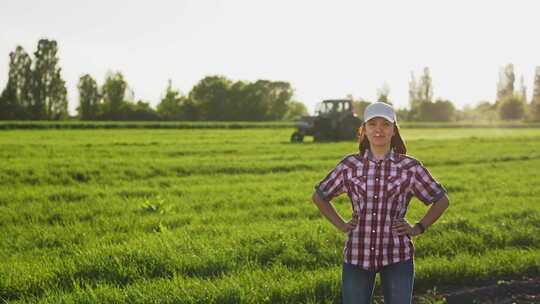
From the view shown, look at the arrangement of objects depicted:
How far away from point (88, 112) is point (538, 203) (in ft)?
245

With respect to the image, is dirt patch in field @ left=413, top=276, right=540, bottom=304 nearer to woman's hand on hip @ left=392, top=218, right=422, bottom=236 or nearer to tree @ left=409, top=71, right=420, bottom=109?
woman's hand on hip @ left=392, top=218, right=422, bottom=236

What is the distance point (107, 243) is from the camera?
6051 mm

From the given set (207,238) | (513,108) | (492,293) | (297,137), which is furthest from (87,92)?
(492,293)

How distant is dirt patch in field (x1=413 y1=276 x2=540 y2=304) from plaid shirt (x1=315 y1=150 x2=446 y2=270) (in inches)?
72.7

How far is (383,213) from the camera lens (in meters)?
2.65

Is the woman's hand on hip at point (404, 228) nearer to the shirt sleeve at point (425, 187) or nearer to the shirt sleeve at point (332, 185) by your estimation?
the shirt sleeve at point (425, 187)

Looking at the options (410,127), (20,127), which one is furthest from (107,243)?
(410,127)

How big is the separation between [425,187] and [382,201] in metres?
0.26

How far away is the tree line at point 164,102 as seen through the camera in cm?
6656

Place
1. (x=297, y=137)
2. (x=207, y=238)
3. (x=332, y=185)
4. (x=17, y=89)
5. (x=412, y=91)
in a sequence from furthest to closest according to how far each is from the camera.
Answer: (x=412, y=91) → (x=17, y=89) → (x=297, y=137) → (x=207, y=238) → (x=332, y=185)

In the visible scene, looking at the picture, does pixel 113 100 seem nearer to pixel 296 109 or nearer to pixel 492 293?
pixel 296 109

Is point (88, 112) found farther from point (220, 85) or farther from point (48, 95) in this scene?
point (220, 85)

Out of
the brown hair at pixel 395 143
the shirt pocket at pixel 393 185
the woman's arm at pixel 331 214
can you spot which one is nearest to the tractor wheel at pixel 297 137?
the brown hair at pixel 395 143

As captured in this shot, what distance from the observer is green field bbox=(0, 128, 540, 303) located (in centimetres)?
447
